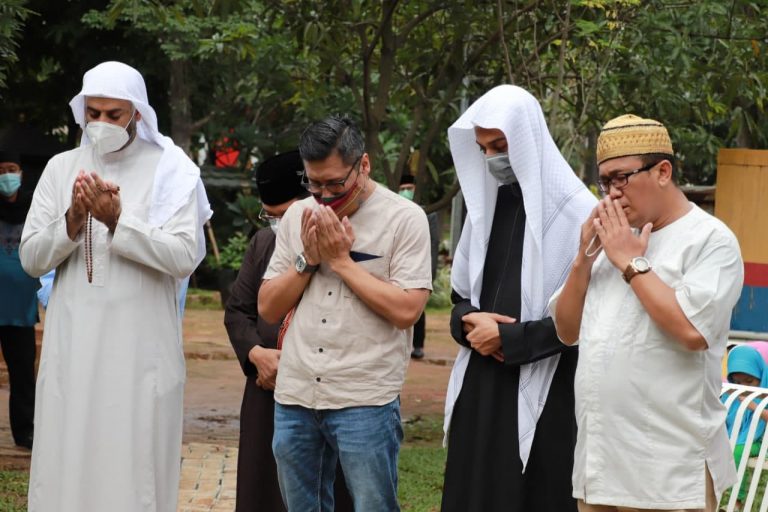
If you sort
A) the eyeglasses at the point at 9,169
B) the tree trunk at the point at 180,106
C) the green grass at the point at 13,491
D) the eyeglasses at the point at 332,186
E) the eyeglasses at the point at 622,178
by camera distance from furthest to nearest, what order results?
the tree trunk at the point at 180,106
the eyeglasses at the point at 9,169
the green grass at the point at 13,491
the eyeglasses at the point at 332,186
the eyeglasses at the point at 622,178

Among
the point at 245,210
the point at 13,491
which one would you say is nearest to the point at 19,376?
the point at 13,491

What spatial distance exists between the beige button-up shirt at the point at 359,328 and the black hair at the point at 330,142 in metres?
0.22

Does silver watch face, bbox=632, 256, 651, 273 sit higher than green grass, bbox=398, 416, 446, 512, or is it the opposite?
silver watch face, bbox=632, 256, 651, 273

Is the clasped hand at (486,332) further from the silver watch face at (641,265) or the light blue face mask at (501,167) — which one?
the silver watch face at (641,265)

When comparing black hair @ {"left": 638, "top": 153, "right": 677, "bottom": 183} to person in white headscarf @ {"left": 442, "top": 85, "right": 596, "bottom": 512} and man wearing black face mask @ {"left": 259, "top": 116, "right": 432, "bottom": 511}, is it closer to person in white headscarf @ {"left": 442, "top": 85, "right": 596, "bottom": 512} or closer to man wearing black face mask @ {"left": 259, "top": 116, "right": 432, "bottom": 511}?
person in white headscarf @ {"left": 442, "top": 85, "right": 596, "bottom": 512}

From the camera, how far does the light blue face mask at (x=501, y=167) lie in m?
4.65

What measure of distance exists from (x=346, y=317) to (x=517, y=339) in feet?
2.03

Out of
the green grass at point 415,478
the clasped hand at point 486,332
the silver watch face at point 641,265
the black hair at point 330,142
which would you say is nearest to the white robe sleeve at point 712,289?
the silver watch face at point 641,265

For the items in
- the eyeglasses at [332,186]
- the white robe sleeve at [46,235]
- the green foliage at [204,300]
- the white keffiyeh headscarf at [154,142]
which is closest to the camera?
the eyeglasses at [332,186]

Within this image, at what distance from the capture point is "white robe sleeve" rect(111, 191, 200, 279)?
5.01 metres

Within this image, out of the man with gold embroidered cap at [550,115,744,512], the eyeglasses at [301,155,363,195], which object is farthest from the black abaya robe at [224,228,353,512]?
the man with gold embroidered cap at [550,115,744,512]

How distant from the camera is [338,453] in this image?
459 centimetres

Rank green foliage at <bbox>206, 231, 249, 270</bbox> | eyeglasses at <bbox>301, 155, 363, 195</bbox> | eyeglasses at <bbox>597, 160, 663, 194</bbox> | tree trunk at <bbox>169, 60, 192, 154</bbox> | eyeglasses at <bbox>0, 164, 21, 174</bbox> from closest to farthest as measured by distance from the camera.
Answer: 1. eyeglasses at <bbox>597, 160, 663, 194</bbox>
2. eyeglasses at <bbox>301, 155, 363, 195</bbox>
3. eyeglasses at <bbox>0, 164, 21, 174</bbox>
4. tree trunk at <bbox>169, 60, 192, 154</bbox>
5. green foliage at <bbox>206, 231, 249, 270</bbox>

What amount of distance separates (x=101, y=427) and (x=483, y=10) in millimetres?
4997
